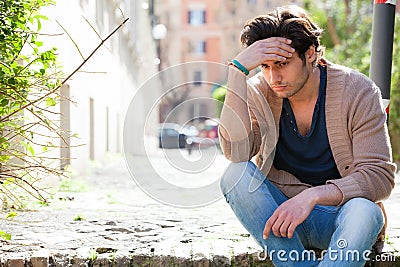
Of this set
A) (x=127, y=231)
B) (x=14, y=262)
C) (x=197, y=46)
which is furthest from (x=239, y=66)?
(x=197, y=46)

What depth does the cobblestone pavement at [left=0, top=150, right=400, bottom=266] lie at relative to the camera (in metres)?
3.48

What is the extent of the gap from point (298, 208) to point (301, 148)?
0.41m

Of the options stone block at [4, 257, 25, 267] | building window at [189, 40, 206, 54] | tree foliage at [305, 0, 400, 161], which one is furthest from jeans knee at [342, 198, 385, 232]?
building window at [189, 40, 206, 54]

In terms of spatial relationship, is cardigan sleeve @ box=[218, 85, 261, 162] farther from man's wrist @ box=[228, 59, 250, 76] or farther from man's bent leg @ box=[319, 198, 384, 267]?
man's bent leg @ box=[319, 198, 384, 267]

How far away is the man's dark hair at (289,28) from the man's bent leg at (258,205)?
22.6 inches

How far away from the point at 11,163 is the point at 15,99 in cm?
45

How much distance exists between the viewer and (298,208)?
9.70 feet

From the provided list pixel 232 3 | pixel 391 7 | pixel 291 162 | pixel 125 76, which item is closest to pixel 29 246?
pixel 291 162

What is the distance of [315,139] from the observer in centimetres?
326

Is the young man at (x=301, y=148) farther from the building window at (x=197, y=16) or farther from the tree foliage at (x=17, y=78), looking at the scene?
the building window at (x=197, y=16)

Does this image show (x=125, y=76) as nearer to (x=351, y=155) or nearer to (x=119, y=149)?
(x=119, y=149)

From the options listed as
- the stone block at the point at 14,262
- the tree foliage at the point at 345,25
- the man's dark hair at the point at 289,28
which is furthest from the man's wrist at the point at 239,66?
the tree foliage at the point at 345,25

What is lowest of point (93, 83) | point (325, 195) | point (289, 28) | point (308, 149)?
point (325, 195)

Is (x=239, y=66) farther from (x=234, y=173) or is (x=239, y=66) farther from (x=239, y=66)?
(x=234, y=173)
